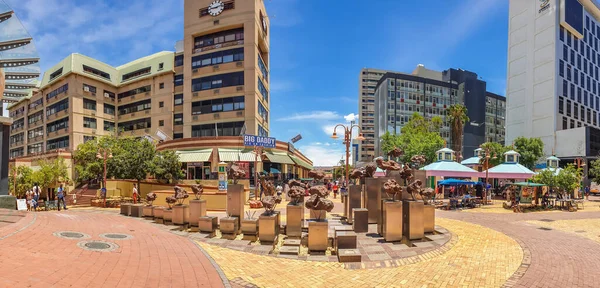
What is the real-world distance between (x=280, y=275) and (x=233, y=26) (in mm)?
39559

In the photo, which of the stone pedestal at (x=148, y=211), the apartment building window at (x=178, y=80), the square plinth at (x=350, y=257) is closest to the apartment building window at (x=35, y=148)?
the apartment building window at (x=178, y=80)

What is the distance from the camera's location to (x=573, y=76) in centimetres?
5972

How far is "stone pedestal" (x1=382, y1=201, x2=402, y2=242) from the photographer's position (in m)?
11.0

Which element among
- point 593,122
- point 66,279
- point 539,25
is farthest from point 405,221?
point 593,122

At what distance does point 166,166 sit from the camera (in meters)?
29.2

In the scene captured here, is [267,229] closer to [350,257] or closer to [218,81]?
[350,257]

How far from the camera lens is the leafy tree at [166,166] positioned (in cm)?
2844

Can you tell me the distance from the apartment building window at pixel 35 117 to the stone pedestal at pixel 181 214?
62.6m

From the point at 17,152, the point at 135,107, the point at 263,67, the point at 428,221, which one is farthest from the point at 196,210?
the point at 17,152

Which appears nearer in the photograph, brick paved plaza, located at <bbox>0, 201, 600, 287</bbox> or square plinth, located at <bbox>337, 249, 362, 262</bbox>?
brick paved plaza, located at <bbox>0, 201, 600, 287</bbox>

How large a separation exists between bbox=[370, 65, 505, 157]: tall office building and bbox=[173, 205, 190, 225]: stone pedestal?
70.7 m

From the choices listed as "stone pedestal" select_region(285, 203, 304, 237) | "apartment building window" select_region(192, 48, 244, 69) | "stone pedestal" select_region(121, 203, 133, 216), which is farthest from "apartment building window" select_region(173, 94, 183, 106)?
"stone pedestal" select_region(285, 203, 304, 237)

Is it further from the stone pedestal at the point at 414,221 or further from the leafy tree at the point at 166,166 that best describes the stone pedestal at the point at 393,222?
the leafy tree at the point at 166,166

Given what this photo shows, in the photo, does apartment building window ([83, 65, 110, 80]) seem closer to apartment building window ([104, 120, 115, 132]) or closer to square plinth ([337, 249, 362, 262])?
apartment building window ([104, 120, 115, 132])
